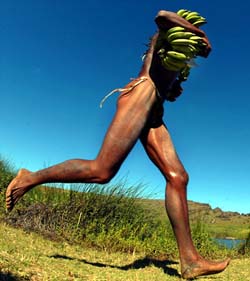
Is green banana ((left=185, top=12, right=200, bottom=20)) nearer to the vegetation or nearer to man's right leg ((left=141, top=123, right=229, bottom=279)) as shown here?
man's right leg ((left=141, top=123, right=229, bottom=279))

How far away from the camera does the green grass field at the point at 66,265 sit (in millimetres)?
3699

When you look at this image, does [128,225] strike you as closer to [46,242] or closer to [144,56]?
[46,242]

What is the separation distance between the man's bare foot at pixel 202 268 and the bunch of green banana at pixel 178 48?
1909 millimetres

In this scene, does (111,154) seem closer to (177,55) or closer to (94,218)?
(177,55)

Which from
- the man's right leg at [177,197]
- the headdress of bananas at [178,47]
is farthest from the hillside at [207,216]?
the headdress of bananas at [178,47]

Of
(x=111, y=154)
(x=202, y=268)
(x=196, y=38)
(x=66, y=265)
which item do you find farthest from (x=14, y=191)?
(x=196, y=38)

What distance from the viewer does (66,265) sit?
4402 millimetres

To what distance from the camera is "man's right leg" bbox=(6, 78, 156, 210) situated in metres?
4.16

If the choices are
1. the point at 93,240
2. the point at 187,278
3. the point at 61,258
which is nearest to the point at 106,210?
the point at 93,240

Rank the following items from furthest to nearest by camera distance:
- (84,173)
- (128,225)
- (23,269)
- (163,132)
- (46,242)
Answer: (128,225) → (46,242) → (163,132) → (84,173) → (23,269)

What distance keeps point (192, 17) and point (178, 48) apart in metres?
0.50

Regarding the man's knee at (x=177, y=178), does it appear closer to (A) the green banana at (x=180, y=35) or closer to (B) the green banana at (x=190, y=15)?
(A) the green banana at (x=180, y=35)

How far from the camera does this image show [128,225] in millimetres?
8062

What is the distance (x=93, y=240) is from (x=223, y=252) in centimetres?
278
